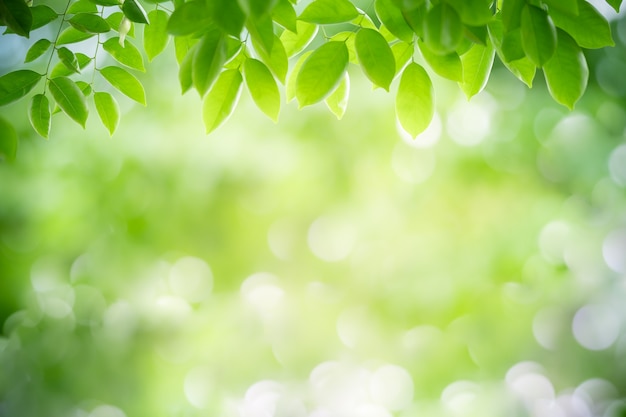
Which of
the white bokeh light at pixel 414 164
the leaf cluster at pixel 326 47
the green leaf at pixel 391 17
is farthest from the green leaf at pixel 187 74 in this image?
the white bokeh light at pixel 414 164

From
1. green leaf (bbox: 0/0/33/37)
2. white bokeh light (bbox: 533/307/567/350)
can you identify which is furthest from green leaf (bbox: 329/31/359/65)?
white bokeh light (bbox: 533/307/567/350)

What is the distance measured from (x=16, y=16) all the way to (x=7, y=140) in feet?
0.59

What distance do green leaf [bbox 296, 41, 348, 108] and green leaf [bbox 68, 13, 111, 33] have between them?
259mm

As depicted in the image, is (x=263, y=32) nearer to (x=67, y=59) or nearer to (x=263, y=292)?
(x=67, y=59)

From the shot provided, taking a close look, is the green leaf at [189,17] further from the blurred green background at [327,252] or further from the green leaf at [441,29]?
the blurred green background at [327,252]

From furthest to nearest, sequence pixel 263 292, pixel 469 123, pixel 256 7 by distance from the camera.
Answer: pixel 263 292 → pixel 469 123 → pixel 256 7

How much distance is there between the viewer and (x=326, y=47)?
2.00 feet

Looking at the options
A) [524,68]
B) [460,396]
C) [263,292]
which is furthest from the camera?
[263,292]

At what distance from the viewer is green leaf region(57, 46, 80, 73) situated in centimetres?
68

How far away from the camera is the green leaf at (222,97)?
0.63m

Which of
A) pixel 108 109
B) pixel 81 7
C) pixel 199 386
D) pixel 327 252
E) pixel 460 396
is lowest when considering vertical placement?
pixel 108 109

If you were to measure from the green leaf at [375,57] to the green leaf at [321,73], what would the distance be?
21 mm

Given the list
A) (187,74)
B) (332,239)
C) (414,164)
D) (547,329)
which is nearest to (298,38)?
(187,74)

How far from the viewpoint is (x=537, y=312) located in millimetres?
3404
